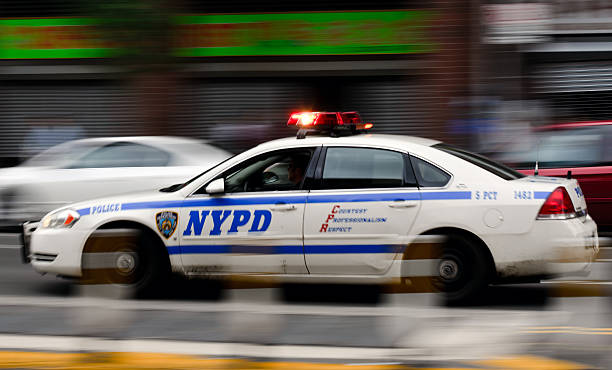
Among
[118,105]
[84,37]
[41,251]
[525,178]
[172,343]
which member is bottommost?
[172,343]

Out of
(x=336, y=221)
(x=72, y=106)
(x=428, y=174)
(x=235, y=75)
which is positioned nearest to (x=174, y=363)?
(x=336, y=221)

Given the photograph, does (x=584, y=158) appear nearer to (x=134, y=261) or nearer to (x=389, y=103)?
(x=134, y=261)

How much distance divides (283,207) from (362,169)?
645 mm

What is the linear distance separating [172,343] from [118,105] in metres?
13.3

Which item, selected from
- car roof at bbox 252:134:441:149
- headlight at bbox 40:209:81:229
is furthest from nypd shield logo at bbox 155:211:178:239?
car roof at bbox 252:134:441:149

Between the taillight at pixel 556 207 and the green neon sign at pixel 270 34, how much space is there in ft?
32.2

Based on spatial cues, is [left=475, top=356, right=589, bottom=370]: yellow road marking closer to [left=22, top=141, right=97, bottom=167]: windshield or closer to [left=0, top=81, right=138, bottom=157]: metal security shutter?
[left=22, top=141, right=97, bottom=167]: windshield

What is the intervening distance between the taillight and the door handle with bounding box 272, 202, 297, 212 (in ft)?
5.71

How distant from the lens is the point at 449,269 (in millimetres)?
6578

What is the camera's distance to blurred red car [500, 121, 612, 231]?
1085 cm

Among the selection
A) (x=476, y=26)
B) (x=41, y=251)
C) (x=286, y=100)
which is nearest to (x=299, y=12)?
(x=286, y=100)

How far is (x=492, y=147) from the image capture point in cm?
1271

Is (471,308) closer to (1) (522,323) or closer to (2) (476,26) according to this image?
(1) (522,323)

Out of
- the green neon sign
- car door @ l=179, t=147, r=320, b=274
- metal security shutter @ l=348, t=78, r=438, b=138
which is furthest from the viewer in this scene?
metal security shutter @ l=348, t=78, r=438, b=138
